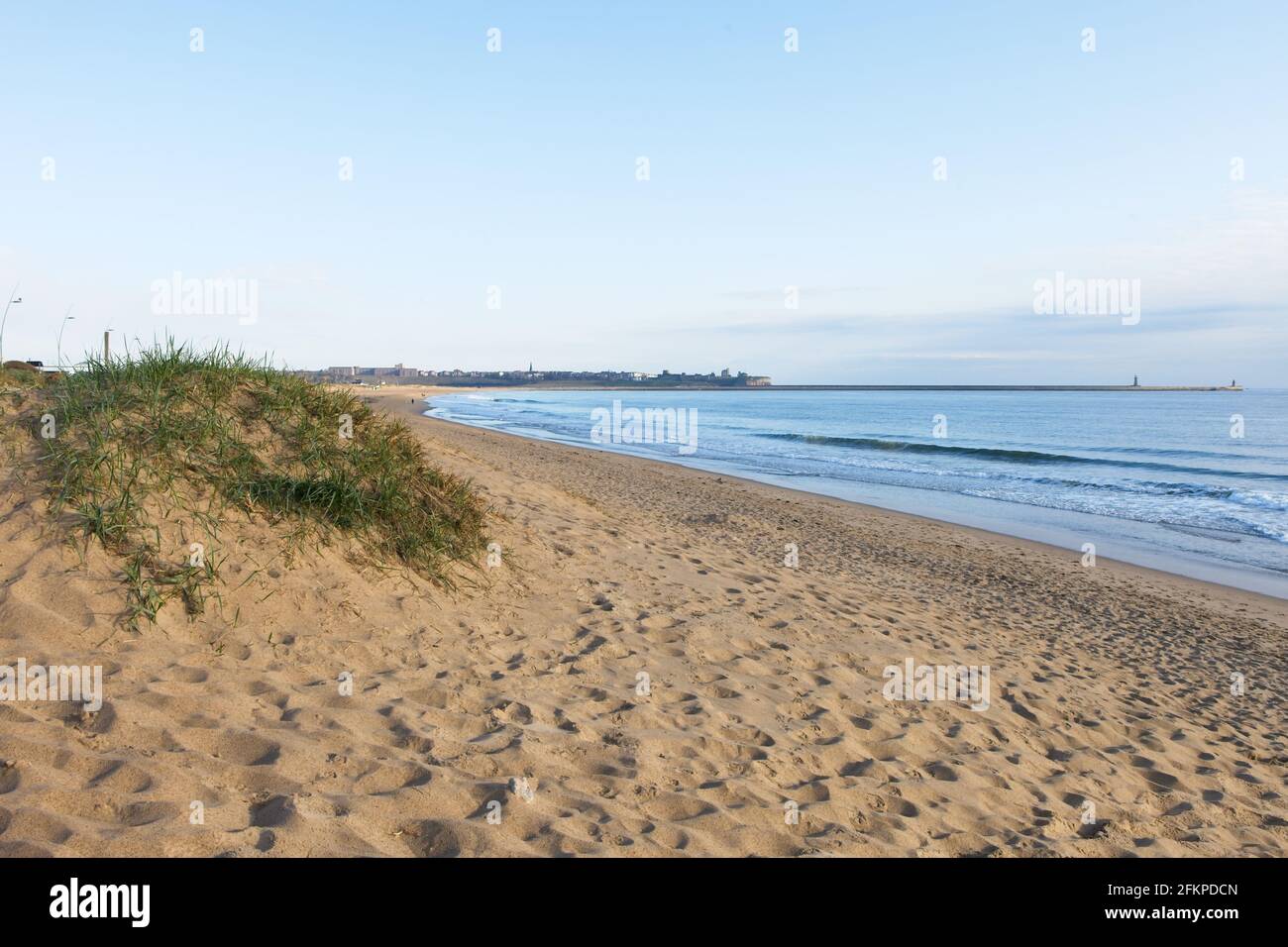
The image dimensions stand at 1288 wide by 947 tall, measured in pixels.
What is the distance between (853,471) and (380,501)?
22.3 meters

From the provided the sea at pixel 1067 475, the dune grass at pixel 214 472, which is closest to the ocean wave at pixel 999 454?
the sea at pixel 1067 475

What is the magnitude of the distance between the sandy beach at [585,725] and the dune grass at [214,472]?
212mm

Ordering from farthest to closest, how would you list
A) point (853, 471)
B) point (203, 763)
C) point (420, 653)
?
point (853, 471) → point (420, 653) → point (203, 763)

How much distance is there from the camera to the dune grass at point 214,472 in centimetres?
507

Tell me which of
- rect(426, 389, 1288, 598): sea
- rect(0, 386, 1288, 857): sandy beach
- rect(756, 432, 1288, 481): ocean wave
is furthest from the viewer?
rect(756, 432, 1288, 481): ocean wave

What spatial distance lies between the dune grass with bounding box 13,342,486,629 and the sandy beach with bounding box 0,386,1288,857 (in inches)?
8.4

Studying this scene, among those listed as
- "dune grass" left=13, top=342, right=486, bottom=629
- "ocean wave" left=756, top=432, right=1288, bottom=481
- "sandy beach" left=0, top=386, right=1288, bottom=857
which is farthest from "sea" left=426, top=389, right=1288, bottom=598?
"dune grass" left=13, top=342, right=486, bottom=629

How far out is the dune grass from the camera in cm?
507

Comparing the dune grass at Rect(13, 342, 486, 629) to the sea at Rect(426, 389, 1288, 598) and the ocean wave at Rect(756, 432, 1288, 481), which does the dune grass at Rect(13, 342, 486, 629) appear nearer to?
the sea at Rect(426, 389, 1288, 598)

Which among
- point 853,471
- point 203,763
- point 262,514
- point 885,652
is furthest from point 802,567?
point 853,471

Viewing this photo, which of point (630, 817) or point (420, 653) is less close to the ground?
point (420, 653)
